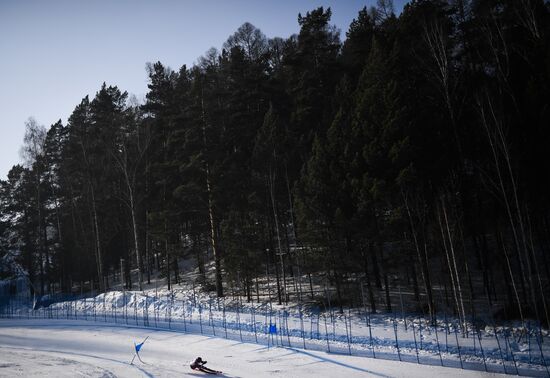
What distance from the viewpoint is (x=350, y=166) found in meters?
22.6

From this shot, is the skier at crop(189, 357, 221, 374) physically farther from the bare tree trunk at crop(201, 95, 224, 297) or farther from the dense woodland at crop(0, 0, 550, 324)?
the bare tree trunk at crop(201, 95, 224, 297)

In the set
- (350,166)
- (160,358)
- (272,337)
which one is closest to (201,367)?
(160,358)

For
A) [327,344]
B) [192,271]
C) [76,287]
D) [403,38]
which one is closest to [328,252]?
[327,344]

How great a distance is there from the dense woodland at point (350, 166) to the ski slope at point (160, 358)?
6268 millimetres

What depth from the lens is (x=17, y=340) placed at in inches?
961

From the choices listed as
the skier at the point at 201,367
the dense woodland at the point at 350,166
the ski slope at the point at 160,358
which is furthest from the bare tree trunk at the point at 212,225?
the skier at the point at 201,367

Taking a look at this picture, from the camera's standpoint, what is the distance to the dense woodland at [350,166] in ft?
64.4

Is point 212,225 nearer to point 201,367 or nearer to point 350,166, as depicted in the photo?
point 350,166

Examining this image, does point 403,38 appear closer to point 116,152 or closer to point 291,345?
point 291,345

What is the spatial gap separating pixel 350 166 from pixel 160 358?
1488 cm

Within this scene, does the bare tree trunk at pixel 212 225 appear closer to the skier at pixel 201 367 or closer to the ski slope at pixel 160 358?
the ski slope at pixel 160 358

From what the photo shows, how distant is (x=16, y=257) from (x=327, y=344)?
45934 mm

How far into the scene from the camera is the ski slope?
47.8ft

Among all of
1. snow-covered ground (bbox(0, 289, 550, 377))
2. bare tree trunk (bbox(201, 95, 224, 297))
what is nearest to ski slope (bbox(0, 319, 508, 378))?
snow-covered ground (bbox(0, 289, 550, 377))
